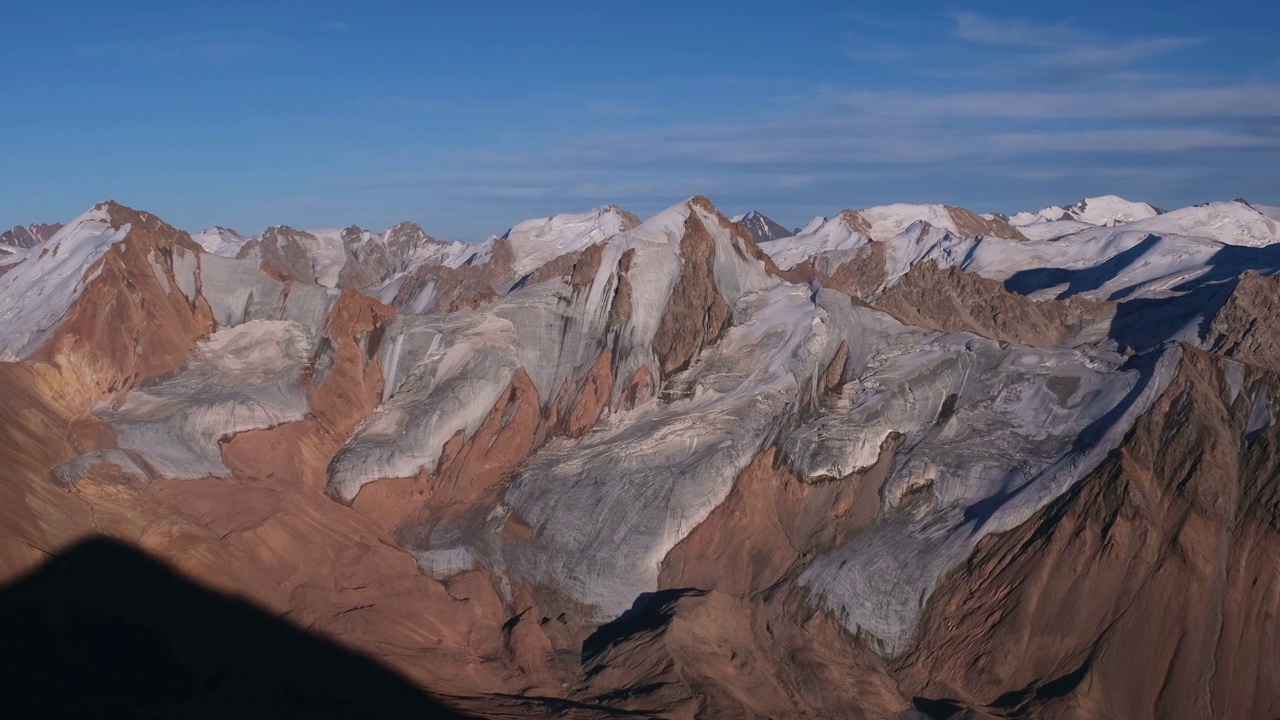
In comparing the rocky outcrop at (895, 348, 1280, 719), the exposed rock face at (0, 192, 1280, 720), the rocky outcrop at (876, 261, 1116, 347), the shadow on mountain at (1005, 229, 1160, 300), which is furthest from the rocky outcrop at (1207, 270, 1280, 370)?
the shadow on mountain at (1005, 229, 1160, 300)

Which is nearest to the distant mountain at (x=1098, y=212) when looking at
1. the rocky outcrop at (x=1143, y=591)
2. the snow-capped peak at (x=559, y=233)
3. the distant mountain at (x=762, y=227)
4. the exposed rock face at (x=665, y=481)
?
the distant mountain at (x=762, y=227)

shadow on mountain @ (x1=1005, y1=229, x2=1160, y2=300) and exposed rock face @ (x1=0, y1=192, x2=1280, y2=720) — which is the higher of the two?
shadow on mountain @ (x1=1005, y1=229, x2=1160, y2=300)

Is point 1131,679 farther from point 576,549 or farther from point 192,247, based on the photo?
point 192,247

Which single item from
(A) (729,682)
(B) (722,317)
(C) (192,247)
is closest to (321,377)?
(C) (192,247)

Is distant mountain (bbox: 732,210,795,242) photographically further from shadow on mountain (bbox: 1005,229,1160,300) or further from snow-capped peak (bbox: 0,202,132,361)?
snow-capped peak (bbox: 0,202,132,361)

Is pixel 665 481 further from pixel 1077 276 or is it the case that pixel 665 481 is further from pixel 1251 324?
pixel 1077 276
